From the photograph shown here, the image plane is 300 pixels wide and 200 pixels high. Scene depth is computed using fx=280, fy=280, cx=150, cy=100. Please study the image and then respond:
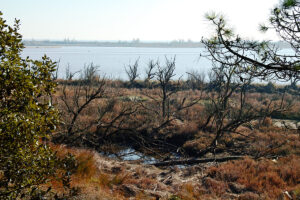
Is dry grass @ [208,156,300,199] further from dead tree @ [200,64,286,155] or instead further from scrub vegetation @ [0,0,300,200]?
dead tree @ [200,64,286,155]

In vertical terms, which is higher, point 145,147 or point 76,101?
point 76,101

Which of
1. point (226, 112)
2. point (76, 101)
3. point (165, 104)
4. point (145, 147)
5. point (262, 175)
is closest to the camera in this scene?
point (262, 175)

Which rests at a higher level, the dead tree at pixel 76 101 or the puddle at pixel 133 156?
the dead tree at pixel 76 101

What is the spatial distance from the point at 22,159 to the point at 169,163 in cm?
836

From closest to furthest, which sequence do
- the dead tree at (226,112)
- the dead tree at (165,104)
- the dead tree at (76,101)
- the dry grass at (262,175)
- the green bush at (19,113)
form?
1. the green bush at (19,113)
2. the dry grass at (262,175)
3. the dead tree at (76,101)
4. the dead tree at (226,112)
5. the dead tree at (165,104)

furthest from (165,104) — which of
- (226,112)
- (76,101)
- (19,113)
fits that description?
(19,113)

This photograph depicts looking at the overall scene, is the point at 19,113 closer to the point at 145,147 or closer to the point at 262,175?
the point at 262,175

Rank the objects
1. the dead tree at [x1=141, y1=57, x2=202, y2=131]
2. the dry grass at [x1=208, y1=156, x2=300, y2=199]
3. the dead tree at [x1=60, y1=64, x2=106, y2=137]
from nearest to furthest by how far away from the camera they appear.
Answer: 1. the dry grass at [x1=208, y1=156, x2=300, y2=199]
2. the dead tree at [x1=60, y1=64, x2=106, y2=137]
3. the dead tree at [x1=141, y1=57, x2=202, y2=131]

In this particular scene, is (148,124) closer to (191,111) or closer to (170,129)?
(170,129)

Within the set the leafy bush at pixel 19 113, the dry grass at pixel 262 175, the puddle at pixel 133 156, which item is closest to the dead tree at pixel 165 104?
the puddle at pixel 133 156

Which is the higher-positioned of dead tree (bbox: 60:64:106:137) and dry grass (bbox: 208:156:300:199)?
dead tree (bbox: 60:64:106:137)

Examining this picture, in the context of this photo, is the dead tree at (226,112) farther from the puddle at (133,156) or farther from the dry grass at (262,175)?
the puddle at (133,156)

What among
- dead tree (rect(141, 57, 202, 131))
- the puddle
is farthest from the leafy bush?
dead tree (rect(141, 57, 202, 131))

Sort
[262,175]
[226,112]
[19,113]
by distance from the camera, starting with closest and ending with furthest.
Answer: [19,113], [262,175], [226,112]
